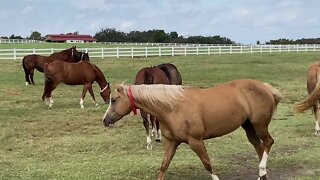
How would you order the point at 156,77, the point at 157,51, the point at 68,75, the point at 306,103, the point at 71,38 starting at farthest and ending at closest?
the point at 71,38 → the point at 157,51 → the point at 68,75 → the point at 156,77 → the point at 306,103

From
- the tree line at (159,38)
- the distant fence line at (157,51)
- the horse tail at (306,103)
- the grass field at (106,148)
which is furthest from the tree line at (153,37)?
the horse tail at (306,103)

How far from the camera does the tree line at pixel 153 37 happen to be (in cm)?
9431

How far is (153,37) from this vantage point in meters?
97.4

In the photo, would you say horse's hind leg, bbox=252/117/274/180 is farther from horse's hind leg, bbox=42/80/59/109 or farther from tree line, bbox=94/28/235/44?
tree line, bbox=94/28/235/44

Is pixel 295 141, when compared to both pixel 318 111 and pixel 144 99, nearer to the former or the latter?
pixel 318 111

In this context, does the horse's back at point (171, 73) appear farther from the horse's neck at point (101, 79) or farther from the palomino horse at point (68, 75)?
the palomino horse at point (68, 75)

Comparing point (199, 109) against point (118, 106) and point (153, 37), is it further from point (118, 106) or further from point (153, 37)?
point (153, 37)

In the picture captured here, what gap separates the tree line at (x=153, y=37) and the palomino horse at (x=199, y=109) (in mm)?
84001

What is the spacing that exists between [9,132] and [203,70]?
64.1 feet

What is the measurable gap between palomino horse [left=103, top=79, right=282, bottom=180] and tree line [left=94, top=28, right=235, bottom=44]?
84.0m

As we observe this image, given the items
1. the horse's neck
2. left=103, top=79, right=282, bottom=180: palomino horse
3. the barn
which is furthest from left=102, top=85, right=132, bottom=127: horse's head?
the barn

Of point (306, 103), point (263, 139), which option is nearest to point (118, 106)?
point (263, 139)

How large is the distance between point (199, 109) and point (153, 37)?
90919mm

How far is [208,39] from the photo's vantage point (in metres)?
95.3
